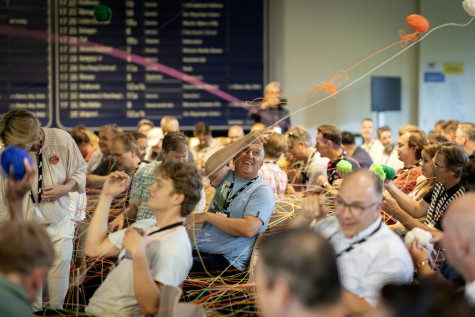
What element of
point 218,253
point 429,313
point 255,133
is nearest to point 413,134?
point 255,133

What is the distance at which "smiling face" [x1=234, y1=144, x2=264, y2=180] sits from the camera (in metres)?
3.68

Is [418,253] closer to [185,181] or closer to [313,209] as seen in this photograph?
[313,209]

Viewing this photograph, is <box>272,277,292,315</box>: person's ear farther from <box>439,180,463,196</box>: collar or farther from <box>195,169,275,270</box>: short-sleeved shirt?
<box>439,180,463,196</box>: collar

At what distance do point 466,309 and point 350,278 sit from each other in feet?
3.29

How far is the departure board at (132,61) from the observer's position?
8203 mm

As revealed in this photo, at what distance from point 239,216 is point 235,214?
26 mm

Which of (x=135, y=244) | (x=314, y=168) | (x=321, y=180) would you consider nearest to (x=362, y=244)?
(x=135, y=244)

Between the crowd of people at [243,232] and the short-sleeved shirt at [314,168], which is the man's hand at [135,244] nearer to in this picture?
the crowd of people at [243,232]

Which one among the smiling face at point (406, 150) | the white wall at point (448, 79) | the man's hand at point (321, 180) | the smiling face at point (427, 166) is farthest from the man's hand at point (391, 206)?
the white wall at point (448, 79)

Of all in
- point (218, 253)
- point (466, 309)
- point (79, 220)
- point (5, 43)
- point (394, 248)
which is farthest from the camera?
point (5, 43)

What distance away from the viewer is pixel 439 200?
3541mm

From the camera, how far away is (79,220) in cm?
444

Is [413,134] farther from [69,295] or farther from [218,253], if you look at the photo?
[69,295]

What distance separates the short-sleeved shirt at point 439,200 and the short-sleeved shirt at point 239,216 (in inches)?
35.8
